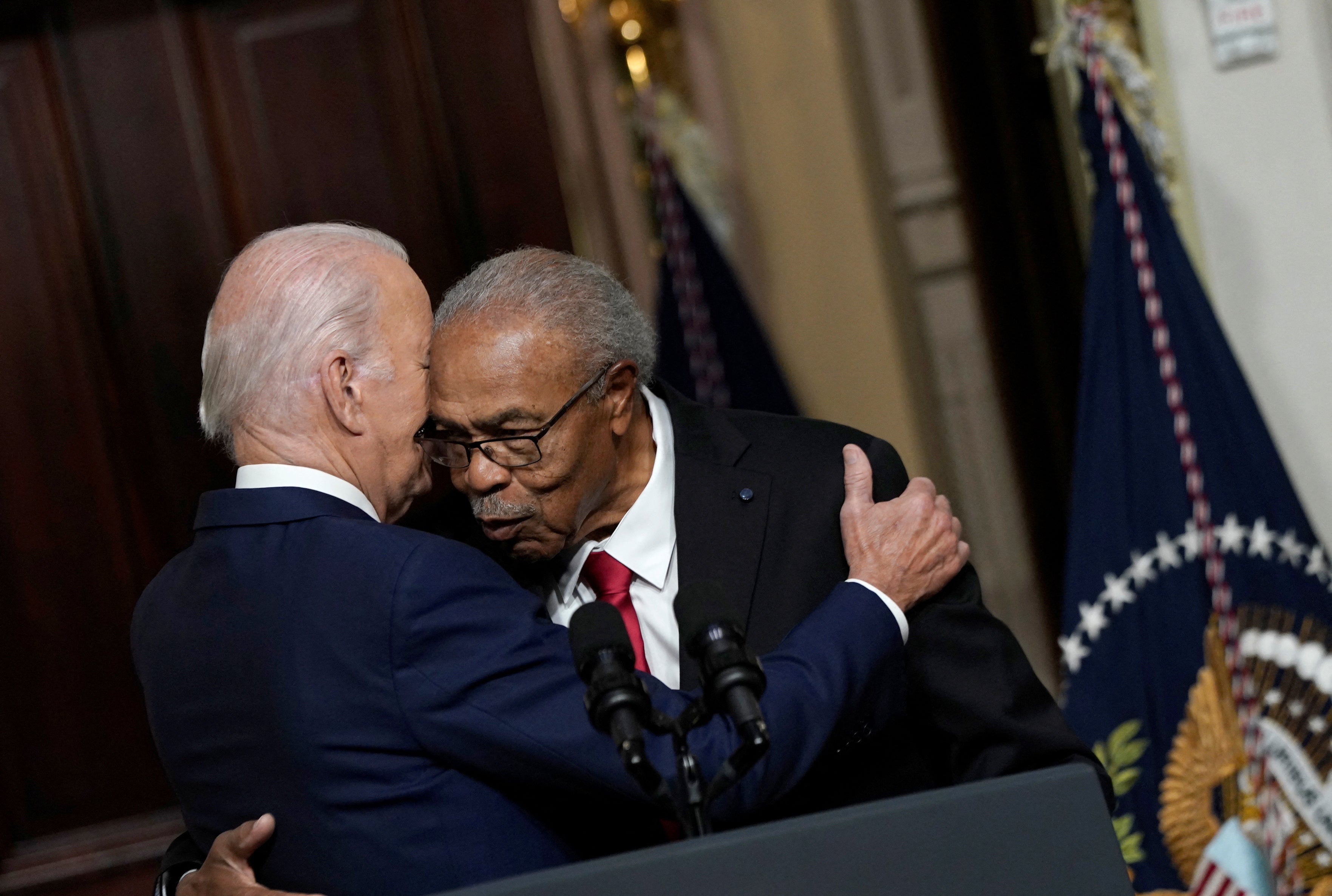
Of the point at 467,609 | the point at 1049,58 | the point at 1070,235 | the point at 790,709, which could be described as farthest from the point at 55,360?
the point at 1070,235

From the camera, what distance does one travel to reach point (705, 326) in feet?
11.0

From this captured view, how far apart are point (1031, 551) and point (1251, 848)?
124 centimetres

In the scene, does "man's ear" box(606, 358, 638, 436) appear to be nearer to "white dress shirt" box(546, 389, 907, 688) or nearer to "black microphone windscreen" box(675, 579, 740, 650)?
"white dress shirt" box(546, 389, 907, 688)

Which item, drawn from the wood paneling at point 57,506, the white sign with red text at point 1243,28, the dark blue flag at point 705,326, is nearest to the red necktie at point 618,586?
the wood paneling at point 57,506

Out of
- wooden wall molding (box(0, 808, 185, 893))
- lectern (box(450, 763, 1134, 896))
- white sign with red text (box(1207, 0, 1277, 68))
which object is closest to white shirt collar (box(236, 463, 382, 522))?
lectern (box(450, 763, 1134, 896))

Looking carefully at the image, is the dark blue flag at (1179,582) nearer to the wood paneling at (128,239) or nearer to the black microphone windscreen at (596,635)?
the wood paneling at (128,239)

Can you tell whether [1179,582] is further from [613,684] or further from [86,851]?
[86,851]

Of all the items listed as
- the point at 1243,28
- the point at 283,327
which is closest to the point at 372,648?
the point at 283,327

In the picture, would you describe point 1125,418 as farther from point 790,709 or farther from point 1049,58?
point 790,709

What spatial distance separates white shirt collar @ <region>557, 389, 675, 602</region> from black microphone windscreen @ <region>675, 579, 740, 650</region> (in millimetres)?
635

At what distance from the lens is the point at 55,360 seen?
9.07 ft

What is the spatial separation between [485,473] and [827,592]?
53 cm

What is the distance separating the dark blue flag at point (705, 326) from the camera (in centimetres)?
336

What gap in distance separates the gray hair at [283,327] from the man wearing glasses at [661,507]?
5.4 inches
